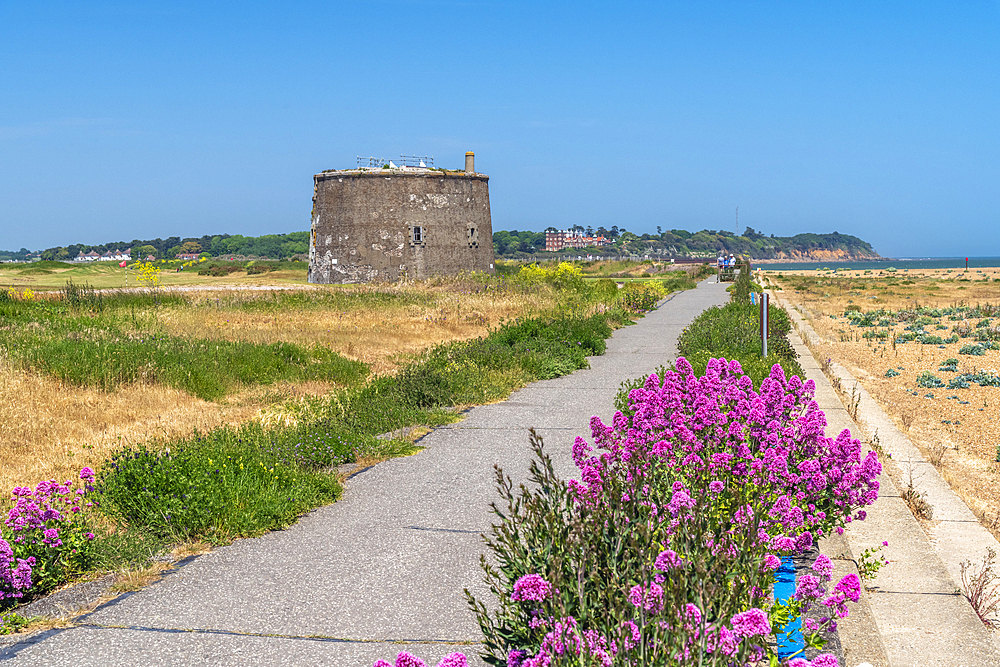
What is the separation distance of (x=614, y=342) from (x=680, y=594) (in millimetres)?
16494

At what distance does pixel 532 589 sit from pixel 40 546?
361cm

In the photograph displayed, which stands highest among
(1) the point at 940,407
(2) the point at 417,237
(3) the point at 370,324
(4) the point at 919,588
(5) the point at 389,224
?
(5) the point at 389,224

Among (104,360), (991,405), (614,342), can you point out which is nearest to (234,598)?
(104,360)

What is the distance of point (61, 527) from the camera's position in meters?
5.16

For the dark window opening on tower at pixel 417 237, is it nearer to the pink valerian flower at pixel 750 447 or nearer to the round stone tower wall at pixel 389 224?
the round stone tower wall at pixel 389 224

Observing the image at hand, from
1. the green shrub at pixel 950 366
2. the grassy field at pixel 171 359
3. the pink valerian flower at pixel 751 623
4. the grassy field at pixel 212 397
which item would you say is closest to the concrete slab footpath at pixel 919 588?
the pink valerian flower at pixel 751 623

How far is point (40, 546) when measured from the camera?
4957mm

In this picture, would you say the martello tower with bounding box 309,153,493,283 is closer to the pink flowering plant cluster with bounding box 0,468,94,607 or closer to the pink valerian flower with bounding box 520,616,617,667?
the pink flowering plant cluster with bounding box 0,468,94,607

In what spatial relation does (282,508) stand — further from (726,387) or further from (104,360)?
(104,360)

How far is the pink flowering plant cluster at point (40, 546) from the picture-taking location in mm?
4688

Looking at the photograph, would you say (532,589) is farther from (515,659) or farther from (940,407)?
(940,407)

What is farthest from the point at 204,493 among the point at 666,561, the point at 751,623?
the point at 751,623

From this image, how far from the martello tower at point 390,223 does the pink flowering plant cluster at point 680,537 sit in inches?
1487

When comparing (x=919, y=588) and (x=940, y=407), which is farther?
(x=940, y=407)
